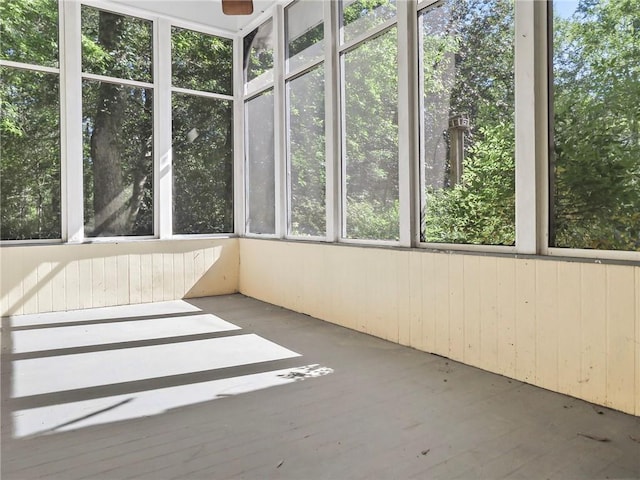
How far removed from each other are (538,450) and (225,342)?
2.63 meters

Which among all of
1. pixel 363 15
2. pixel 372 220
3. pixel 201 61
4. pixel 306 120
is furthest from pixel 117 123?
pixel 372 220

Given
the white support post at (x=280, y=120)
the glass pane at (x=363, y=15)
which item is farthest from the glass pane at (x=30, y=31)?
the glass pane at (x=363, y=15)

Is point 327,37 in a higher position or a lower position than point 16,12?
lower

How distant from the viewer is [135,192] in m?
5.77

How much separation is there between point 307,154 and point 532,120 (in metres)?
2.79

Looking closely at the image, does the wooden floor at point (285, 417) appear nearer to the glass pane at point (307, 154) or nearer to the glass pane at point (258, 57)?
the glass pane at point (307, 154)

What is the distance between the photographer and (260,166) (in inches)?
243

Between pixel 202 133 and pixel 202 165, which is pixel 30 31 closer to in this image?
pixel 202 133

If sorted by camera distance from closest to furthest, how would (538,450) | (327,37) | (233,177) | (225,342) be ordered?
(538,450)
(225,342)
(327,37)
(233,177)

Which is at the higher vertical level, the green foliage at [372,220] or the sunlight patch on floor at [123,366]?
the green foliage at [372,220]

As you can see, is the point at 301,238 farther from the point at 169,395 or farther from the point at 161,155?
the point at 169,395

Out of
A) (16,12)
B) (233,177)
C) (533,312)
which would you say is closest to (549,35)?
(533,312)

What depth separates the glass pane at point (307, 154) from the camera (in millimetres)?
4918

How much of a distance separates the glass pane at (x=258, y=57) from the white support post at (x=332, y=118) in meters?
1.36
